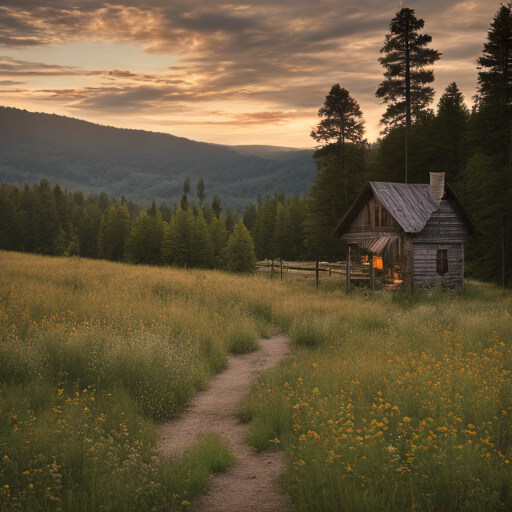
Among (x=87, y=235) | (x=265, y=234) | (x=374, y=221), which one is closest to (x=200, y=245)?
(x=374, y=221)

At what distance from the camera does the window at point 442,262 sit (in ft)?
78.9

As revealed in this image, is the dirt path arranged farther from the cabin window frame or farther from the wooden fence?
the wooden fence

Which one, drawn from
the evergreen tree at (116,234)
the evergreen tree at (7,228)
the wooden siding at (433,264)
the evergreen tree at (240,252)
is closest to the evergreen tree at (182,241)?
the evergreen tree at (240,252)

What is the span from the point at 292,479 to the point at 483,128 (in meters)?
33.9

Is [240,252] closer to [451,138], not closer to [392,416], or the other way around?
[451,138]

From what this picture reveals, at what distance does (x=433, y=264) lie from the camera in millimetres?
23766

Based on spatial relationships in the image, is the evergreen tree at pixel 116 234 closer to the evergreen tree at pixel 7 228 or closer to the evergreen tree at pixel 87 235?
the evergreen tree at pixel 87 235

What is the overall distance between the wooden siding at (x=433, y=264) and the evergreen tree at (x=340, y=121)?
1947 centimetres

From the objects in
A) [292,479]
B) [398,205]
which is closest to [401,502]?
[292,479]

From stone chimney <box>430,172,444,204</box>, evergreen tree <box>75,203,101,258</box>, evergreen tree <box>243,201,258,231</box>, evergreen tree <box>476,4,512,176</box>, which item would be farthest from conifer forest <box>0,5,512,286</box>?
evergreen tree <box>243,201,258,231</box>

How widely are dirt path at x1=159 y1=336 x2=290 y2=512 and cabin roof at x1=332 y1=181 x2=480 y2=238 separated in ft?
46.0

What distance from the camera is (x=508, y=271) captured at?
103ft

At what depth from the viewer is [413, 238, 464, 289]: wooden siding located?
23.3 metres

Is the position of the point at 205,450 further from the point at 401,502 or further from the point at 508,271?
the point at 508,271
